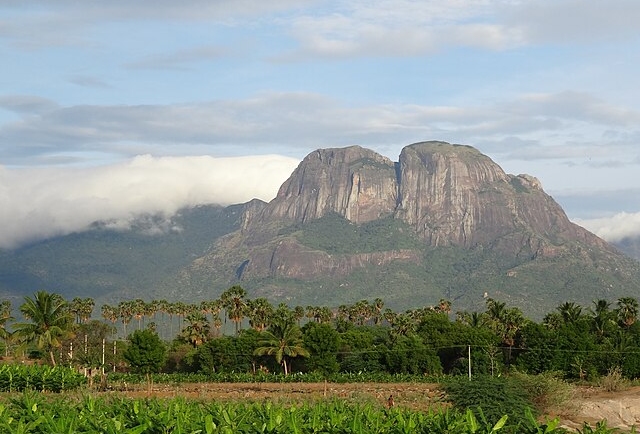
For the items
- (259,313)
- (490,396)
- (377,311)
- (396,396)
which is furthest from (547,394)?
(377,311)

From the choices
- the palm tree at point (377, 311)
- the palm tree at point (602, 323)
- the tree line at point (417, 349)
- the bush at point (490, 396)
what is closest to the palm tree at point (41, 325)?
the tree line at point (417, 349)

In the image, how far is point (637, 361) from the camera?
8319 centimetres

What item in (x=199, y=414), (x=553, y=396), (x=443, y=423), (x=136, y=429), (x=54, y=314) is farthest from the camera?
(x=54, y=314)

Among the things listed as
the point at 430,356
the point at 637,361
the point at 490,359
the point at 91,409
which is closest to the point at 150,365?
the point at 430,356

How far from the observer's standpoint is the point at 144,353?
3445 inches

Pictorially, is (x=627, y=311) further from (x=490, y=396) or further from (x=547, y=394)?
(x=490, y=396)

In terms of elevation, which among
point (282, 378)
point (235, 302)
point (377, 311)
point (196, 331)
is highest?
point (235, 302)

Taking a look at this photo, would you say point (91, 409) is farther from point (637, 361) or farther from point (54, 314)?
point (637, 361)

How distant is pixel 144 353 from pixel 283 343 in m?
15.1

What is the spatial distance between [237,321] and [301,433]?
113 meters

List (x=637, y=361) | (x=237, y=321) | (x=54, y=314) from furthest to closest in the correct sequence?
1. (x=237, y=321)
2. (x=637, y=361)
3. (x=54, y=314)

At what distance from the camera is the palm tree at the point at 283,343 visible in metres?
89.4

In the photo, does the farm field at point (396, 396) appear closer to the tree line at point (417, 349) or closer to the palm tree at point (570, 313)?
the tree line at point (417, 349)

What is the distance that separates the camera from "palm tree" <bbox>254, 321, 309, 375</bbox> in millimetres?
89375
